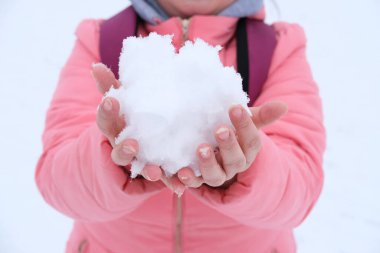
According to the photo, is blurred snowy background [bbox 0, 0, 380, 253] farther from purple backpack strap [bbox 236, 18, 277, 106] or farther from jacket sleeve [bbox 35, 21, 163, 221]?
jacket sleeve [bbox 35, 21, 163, 221]

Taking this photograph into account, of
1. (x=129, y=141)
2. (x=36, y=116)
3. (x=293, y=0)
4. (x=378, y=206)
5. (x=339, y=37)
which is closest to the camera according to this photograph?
(x=129, y=141)

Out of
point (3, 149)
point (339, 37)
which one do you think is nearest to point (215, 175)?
point (3, 149)

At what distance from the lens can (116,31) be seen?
98cm

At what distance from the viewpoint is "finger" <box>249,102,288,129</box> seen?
50 cm

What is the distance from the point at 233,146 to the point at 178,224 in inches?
15.8

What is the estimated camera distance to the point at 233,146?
0.49 m

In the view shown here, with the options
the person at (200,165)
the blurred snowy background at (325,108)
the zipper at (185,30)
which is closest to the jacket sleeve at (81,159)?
the person at (200,165)

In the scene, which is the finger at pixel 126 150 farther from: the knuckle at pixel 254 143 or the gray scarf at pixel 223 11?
the gray scarf at pixel 223 11

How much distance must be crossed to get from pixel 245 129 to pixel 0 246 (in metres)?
1.50

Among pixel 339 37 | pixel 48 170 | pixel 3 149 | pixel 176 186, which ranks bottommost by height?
pixel 339 37

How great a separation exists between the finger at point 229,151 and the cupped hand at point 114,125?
0.08m

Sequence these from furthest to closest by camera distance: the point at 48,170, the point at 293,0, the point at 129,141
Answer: the point at 293,0 < the point at 48,170 < the point at 129,141

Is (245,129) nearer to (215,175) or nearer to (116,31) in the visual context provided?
(215,175)

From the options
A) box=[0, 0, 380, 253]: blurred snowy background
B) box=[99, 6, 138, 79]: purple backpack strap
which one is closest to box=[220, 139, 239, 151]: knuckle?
box=[99, 6, 138, 79]: purple backpack strap
